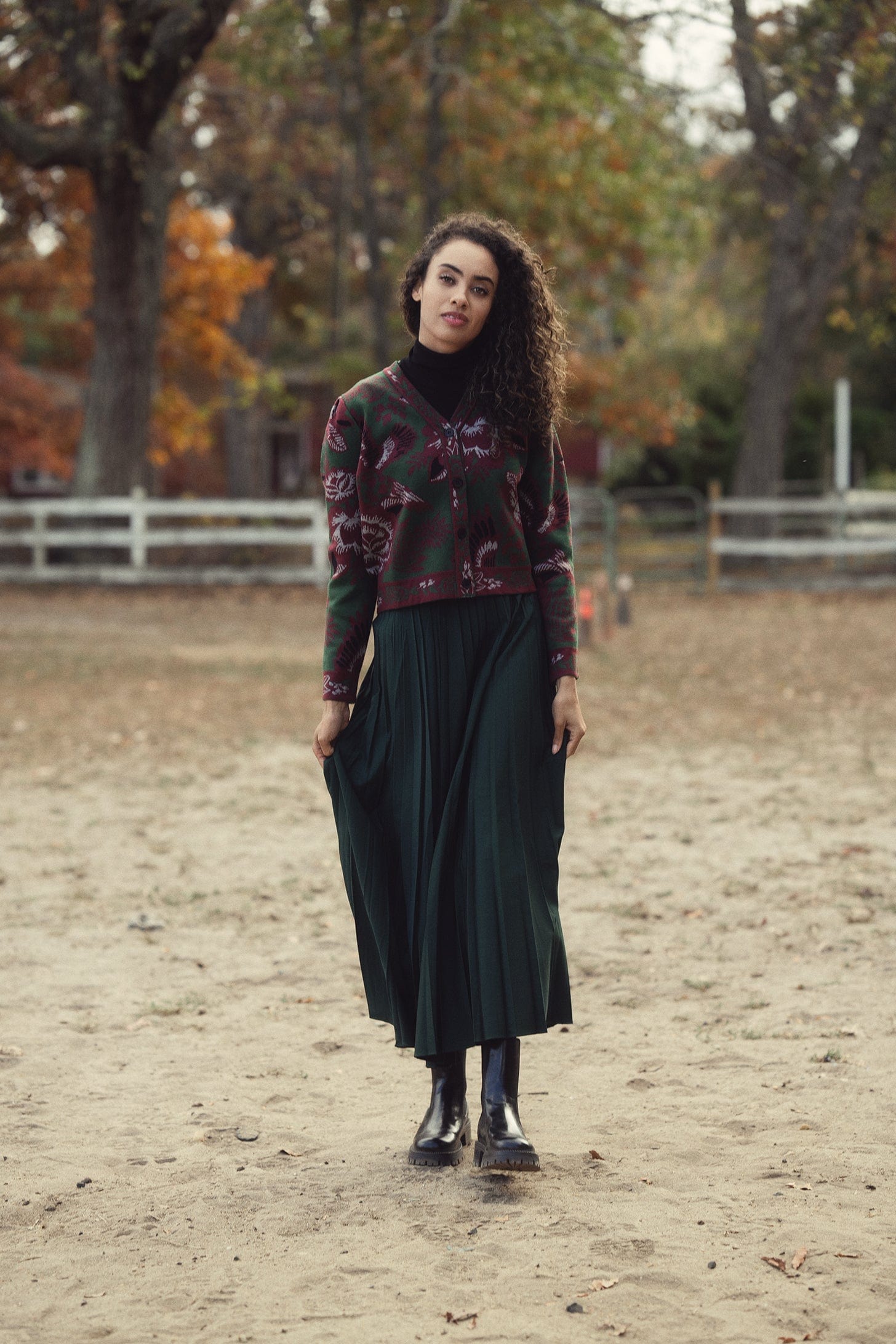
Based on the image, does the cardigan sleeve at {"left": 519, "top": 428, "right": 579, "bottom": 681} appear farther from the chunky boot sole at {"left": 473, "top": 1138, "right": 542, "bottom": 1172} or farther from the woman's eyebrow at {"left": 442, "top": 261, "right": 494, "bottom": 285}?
the chunky boot sole at {"left": 473, "top": 1138, "right": 542, "bottom": 1172}

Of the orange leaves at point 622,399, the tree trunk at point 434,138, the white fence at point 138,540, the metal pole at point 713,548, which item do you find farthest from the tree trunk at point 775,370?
the white fence at point 138,540

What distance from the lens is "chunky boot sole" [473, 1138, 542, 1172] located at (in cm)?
353

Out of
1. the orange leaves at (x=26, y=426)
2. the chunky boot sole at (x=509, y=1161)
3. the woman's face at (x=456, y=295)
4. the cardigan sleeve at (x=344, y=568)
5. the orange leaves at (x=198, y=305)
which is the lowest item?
the chunky boot sole at (x=509, y=1161)

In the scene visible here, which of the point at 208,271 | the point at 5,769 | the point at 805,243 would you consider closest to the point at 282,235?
A: the point at 208,271

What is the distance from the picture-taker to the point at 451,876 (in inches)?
142

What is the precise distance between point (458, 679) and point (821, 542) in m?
19.8

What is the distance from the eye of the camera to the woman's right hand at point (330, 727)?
370cm

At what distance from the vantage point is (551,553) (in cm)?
374

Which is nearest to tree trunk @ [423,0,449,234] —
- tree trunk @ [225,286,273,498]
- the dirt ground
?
tree trunk @ [225,286,273,498]

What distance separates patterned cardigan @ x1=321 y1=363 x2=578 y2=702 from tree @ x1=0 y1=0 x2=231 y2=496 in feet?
45.1

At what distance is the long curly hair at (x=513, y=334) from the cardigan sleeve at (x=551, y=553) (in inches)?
3.3

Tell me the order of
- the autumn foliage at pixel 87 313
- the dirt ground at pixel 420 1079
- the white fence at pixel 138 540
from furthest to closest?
the autumn foliage at pixel 87 313 < the white fence at pixel 138 540 < the dirt ground at pixel 420 1079

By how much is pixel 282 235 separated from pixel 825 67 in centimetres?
2022

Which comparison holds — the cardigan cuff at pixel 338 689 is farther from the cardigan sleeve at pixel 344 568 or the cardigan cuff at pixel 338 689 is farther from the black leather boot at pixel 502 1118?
the black leather boot at pixel 502 1118
